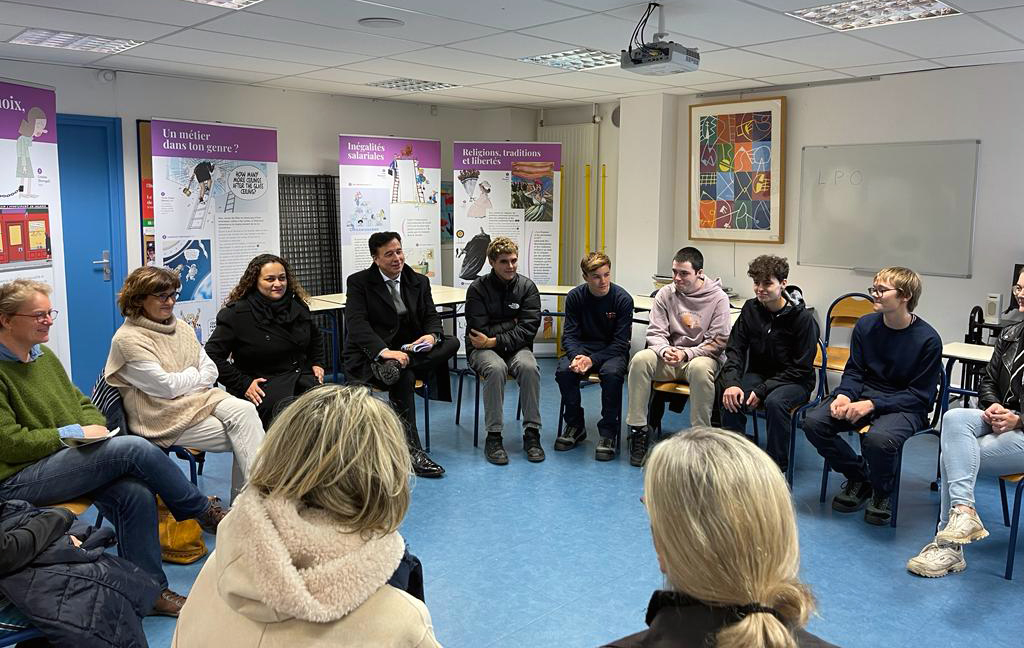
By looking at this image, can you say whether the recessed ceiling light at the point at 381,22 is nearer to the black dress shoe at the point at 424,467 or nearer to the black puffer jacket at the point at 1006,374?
the black dress shoe at the point at 424,467

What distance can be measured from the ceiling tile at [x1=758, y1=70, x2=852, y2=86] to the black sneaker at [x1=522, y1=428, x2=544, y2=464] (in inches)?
120

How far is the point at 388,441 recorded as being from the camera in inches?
54.2

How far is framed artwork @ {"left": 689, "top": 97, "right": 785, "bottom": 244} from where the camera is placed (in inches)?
247

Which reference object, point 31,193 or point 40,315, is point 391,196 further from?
point 40,315

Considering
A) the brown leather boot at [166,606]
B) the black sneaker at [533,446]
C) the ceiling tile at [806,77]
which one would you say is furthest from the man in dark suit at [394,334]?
the ceiling tile at [806,77]

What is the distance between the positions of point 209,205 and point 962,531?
5.27 meters

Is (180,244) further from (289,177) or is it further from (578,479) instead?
(578,479)

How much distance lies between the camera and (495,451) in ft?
15.5

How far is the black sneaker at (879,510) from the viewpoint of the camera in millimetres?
3846

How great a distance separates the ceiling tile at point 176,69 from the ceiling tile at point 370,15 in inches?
71.6

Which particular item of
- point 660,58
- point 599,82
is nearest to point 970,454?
point 660,58

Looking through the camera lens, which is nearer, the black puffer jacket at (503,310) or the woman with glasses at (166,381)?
the woman with glasses at (166,381)

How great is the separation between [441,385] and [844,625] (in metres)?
2.77

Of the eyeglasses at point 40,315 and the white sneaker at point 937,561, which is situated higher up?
the eyeglasses at point 40,315
